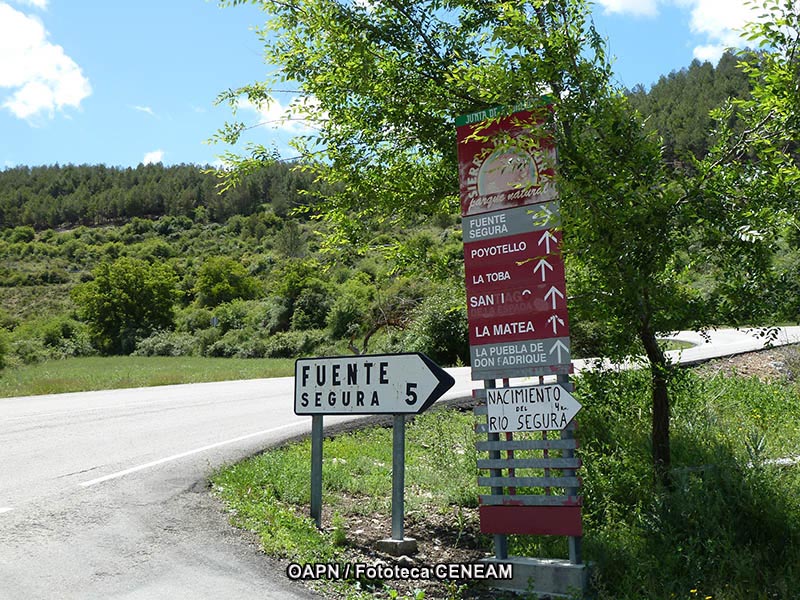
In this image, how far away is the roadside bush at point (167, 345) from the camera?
63.8 m

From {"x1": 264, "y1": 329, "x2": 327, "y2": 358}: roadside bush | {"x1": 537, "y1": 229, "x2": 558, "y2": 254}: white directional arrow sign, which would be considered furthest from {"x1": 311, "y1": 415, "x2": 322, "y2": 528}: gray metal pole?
{"x1": 264, "y1": 329, "x2": 327, "y2": 358}: roadside bush

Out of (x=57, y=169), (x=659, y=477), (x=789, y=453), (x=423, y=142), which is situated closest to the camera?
(x=659, y=477)

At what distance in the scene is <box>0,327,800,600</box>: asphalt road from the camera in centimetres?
479

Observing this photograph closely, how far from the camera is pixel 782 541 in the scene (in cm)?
565

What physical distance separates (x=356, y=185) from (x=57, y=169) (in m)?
193

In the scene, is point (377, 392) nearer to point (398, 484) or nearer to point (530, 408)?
point (398, 484)

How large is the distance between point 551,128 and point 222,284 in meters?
83.0

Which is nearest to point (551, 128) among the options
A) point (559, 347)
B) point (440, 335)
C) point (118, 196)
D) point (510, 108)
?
Answer: point (510, 108)

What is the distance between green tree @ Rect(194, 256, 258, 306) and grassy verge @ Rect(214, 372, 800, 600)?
257ft

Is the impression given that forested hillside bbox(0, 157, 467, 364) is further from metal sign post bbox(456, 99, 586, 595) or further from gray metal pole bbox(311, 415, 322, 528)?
gray metal pole bbox(311, 415, 322, 528)

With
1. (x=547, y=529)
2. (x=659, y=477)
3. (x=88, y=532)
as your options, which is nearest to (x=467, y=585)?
(x=547, y=529)

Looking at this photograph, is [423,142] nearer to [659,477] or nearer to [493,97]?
[493,97]

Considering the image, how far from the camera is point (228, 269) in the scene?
87625 millimetres

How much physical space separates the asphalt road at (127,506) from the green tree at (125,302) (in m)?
69.0
